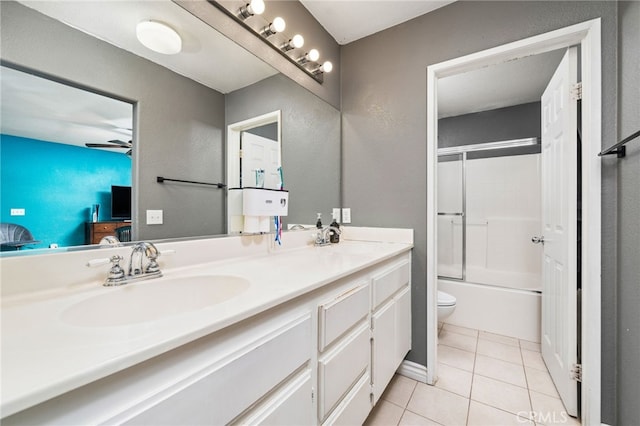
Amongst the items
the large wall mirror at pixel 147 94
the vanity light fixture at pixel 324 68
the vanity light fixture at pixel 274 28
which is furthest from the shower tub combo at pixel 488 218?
the vanity light fixture at pixel 274 28

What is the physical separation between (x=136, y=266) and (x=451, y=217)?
11.2ft

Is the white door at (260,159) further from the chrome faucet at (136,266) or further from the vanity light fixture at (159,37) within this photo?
the chrome faucet at (136,266)

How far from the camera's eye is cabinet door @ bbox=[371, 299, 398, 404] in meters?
1.26

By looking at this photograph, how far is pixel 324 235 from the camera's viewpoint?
181 cm

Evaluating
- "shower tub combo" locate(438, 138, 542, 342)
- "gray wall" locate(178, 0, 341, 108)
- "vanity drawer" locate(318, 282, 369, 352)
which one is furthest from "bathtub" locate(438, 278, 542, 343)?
"gray wall" locate(178, 0, 341, 108)

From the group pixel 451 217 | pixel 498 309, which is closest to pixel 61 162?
pixel 498 309

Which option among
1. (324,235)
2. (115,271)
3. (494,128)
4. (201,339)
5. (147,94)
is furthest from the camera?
(494,128)

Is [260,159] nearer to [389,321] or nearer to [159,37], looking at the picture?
[159,37]

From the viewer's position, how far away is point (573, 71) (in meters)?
1.42

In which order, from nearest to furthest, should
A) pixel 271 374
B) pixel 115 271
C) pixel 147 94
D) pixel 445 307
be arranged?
pixel 271 374 → pixel 115 271 → pixel 147 94 → pixel 445 307

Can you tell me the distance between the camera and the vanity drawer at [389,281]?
1271 mm

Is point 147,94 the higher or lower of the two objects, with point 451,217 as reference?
higher

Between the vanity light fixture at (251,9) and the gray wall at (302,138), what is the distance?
30 cm

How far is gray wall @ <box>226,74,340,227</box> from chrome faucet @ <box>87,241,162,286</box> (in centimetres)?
71
